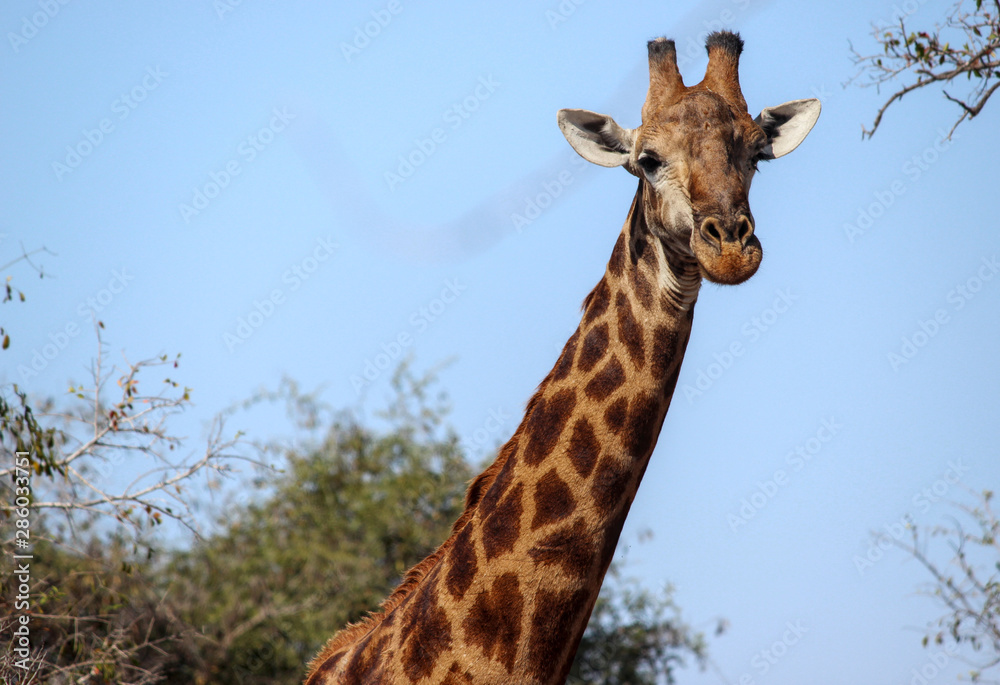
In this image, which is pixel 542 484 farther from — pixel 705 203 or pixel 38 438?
pixel 38 438

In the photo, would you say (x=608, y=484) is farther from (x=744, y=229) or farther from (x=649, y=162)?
(x=649, y=162)

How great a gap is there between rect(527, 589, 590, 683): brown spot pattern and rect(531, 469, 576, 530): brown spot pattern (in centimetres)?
31

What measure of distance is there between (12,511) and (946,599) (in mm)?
6695

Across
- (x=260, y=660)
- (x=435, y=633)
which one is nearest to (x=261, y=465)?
(x=435, y=633)

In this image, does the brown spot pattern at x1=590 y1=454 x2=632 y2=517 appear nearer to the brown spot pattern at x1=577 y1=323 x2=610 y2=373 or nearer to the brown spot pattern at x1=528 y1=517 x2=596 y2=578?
the brown spot pattern at x1=528 y1=517 x2=596 y2=578

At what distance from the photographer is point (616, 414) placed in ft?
14.8

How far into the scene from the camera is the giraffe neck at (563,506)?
4.41 metres

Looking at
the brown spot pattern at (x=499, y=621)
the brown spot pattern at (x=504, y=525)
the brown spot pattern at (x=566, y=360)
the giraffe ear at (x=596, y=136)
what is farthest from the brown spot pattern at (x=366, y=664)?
the giraffe ear at (x=596, y=136)

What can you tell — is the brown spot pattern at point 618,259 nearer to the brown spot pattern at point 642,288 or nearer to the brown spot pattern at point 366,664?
the brown spot pattern at point 642,288

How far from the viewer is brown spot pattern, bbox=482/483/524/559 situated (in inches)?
179

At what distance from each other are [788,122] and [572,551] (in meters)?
2.30

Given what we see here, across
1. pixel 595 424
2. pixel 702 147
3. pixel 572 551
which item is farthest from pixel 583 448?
pixel 702 147

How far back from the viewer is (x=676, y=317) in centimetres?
455

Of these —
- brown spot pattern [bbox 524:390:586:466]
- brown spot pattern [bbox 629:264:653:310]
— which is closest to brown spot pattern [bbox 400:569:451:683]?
brown spot pattern [bbox 524:390:586:466]
